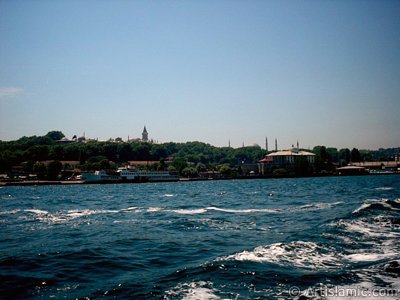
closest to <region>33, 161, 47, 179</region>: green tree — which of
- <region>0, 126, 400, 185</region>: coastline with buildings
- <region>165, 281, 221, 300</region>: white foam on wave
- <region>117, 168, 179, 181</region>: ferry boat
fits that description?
<region>0, 126, 400, 185</region>: coastline with buildings

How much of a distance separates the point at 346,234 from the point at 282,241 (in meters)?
4.13

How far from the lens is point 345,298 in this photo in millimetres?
9586

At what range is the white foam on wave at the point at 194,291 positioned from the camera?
9977mm

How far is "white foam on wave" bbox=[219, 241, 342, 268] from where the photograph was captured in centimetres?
1338

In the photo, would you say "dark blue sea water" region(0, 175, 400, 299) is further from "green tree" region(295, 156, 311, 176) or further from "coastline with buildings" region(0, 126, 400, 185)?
"green tree" region(295, 156, 311, 176)

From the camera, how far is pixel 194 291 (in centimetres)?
1045

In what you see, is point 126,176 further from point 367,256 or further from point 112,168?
point 367,256

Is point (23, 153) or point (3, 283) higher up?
point (23, 153)

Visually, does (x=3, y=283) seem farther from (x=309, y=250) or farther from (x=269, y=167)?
(x=269, y=167)

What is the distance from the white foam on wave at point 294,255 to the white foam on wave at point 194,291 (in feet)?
10.8

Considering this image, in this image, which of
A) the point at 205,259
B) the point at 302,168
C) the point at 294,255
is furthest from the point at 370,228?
the point at 302,168

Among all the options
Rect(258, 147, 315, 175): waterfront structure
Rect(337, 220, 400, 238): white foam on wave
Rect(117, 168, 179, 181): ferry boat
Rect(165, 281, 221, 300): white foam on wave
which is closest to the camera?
Rect(165, 281, 221, 300): white foam on wave

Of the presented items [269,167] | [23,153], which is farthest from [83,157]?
[269,167]

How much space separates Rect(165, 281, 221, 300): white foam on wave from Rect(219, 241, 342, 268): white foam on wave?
10.8ft
